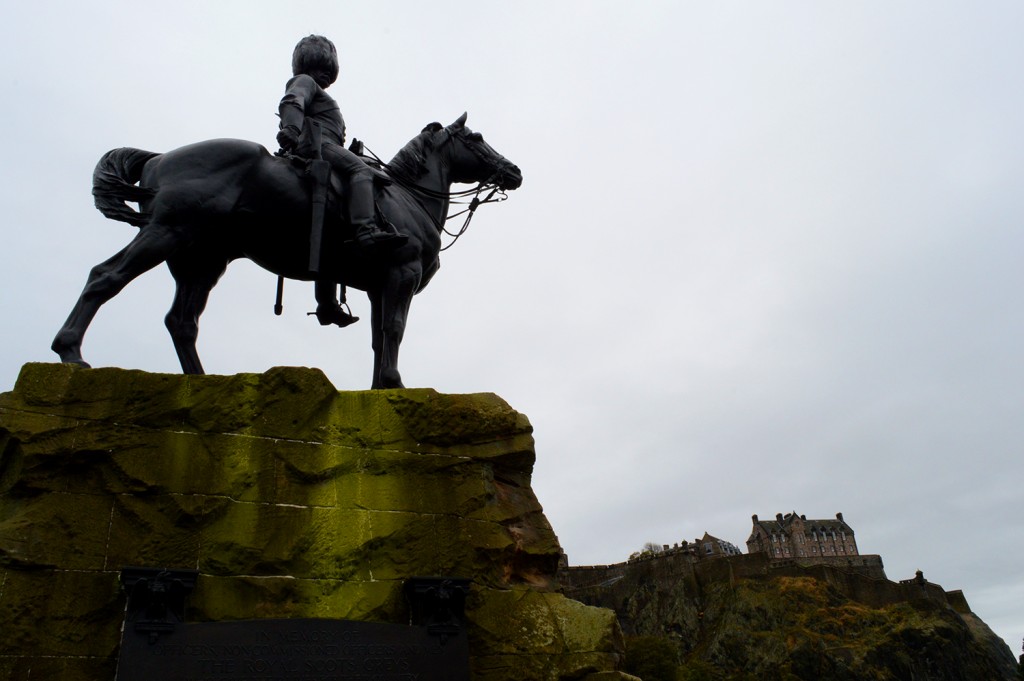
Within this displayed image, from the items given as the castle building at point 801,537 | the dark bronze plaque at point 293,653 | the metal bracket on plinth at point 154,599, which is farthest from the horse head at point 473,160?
the castle building at point 801,537

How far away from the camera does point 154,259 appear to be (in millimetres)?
6918

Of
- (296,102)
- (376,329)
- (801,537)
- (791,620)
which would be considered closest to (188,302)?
(376,329)

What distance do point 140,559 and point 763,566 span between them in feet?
228

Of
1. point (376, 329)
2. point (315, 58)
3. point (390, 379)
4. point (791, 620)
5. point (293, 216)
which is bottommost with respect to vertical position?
→ point (390, 379)

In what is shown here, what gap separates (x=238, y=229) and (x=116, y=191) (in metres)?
1.04

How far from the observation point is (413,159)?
8.79 meters

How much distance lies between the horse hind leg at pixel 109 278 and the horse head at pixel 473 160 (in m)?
3.38

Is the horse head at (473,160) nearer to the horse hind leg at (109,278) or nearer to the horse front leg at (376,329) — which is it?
the horse front leg at (376,329)

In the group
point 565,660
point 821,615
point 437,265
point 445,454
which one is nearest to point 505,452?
point 445,454

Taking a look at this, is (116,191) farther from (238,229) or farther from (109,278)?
(238,229)

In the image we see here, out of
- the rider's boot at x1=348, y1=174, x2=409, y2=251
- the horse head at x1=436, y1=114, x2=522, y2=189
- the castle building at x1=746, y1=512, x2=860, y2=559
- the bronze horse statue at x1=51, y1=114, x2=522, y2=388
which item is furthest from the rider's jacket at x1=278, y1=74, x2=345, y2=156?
the castle building at x1=746, y1=512, x2=860, y2=559

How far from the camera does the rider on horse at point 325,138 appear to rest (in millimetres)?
7664

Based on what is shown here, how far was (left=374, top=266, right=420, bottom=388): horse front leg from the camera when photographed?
7723 millimetres

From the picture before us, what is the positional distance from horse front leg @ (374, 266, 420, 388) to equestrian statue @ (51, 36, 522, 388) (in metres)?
0.01
